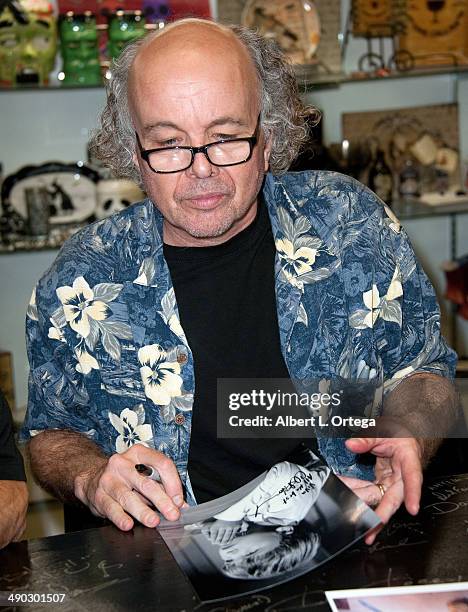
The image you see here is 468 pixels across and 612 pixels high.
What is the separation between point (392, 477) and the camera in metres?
1.45

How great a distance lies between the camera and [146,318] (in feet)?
6.29

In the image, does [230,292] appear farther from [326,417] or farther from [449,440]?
[449,440]

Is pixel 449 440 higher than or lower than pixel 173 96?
lower

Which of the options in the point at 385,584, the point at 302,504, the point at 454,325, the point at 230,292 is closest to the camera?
the point at 385,584

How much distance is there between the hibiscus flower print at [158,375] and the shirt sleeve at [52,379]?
0.49ft

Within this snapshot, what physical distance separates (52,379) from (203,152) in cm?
59

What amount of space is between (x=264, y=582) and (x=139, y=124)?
3.45 ft

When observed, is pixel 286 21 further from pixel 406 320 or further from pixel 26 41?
pixel 406 320

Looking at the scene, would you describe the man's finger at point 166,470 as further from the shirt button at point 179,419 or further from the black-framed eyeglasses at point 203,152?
the black-framed eyeglasses at point 203,152

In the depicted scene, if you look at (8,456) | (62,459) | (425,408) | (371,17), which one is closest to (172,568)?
(8,456)

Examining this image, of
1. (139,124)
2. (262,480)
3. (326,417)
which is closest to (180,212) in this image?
(139,124)

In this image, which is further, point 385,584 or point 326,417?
point 326,417

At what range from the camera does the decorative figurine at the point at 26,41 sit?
3.39 m

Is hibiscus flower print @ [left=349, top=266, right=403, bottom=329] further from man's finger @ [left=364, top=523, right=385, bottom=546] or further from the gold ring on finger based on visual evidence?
man's finger @ [left=364, top=523, right=385, bottom=546]
